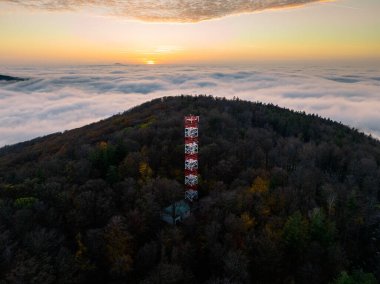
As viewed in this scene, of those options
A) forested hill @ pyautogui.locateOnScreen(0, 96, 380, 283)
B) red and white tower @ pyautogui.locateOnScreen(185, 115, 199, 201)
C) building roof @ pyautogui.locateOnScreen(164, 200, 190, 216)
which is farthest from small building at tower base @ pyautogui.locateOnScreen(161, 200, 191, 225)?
red and white tower @ pyautogui.locateOnScreen(185, 115, 199, 201)

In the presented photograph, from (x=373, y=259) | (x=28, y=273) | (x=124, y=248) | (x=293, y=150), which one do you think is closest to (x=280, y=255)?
(x=373, y=259)

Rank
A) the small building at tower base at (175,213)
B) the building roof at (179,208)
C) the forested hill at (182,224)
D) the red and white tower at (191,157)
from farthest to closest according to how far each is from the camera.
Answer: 1. the red and white tower at (191,157)
2. the building roof at (179,208)
3. the small building at tower base at (175,213)
4. the forested hill at (182,224)

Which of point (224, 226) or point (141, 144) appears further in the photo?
point (141, 144)

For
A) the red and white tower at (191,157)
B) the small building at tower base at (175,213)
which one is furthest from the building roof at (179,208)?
the red and white tower at (191,157)

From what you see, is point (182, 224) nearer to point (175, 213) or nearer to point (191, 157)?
point (175, 213)

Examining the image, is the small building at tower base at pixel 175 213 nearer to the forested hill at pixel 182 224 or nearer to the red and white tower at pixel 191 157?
the forested hill at pixel 182 224

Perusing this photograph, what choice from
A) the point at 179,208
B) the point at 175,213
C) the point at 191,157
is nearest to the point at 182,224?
the point at 175,213

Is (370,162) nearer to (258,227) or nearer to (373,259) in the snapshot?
(373,259)
